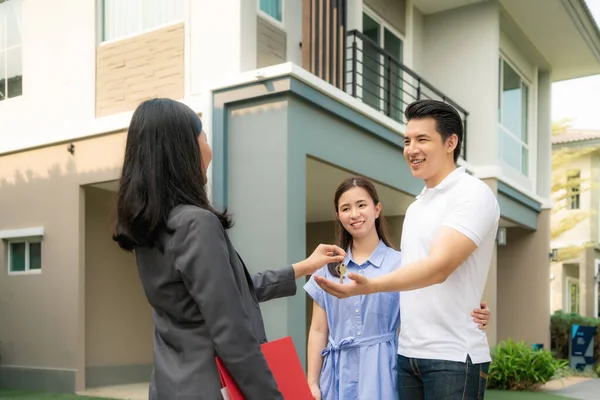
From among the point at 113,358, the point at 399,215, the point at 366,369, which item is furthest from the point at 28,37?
the point at 366,369

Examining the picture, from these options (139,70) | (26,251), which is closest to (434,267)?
(139,70)

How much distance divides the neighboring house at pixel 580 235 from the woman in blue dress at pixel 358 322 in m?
19.8

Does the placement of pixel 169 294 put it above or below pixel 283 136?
below

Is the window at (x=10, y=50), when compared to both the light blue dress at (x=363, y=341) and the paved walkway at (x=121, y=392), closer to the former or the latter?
the paved walkway at (x=121, y=392)

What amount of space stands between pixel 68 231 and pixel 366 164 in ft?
11.8

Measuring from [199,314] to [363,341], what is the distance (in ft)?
4.17

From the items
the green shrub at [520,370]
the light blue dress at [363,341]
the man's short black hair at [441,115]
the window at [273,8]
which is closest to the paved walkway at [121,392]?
the window at [273,8]

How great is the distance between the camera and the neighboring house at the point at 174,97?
661 centimetres

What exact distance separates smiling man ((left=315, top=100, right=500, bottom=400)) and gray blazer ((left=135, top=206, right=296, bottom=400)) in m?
0.46

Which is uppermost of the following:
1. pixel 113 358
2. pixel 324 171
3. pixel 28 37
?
pixel 28 37

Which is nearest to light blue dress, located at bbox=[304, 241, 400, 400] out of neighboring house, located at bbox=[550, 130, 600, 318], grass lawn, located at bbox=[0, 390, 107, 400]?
grass lawn, located at bbox=[0, 390, 107, 400]

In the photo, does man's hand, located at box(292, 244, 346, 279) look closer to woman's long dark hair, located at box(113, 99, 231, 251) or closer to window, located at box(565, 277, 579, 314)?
woman's long dark hair, located at box(113, 99, 231, 251)

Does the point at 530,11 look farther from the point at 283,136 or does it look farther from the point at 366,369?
the point at 366,369

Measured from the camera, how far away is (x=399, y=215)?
1100 centimetres
